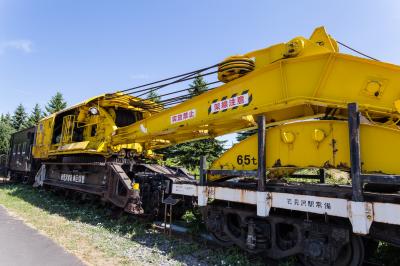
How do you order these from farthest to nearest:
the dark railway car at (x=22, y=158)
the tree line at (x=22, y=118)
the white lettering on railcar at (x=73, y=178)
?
1. the tree line at (x=22, y=118)
2. the dark railway car at (x=22, y=158)
3. the white lettering on railcar at (x=73, y=178)

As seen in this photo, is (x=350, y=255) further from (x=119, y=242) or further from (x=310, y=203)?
(x=119, y=242)

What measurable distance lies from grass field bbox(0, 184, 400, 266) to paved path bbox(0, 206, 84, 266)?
198mm

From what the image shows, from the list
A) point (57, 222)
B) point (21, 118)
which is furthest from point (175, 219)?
point (21, 118)

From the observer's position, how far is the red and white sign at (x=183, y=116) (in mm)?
6389

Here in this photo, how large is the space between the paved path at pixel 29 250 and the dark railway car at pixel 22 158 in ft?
29.4

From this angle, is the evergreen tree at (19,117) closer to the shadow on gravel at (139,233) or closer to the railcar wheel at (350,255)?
the shadow on gravel at (139,233)

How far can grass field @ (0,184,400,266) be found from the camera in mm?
5238

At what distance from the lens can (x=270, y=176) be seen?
570cm

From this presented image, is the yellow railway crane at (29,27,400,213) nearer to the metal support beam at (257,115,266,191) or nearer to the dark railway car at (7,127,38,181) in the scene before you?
the metal support beam at (257,115,266,191)

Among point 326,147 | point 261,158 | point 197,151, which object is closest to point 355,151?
point 326,147

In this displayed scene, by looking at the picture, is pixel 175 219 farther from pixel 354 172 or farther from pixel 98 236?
pixel 354 172

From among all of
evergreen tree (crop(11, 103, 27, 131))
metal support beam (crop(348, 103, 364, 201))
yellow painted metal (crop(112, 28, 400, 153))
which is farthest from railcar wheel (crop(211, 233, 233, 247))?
evergreen tree (crop(11, 103, 27, 131))

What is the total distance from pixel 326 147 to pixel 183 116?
10.3 feet

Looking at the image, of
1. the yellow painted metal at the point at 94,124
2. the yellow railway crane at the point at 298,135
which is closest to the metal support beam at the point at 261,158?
the yellow railway crane at the point at 298,135
